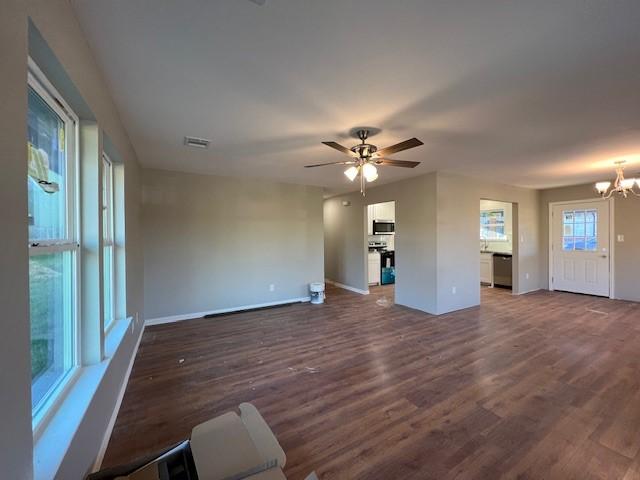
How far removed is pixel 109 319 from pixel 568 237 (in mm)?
8352

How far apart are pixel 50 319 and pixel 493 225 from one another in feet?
28.0

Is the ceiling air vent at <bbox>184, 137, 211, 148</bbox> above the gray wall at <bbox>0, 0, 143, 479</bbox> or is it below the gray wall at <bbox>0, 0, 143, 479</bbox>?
above

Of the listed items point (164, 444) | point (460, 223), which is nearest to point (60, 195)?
point (164, 444)

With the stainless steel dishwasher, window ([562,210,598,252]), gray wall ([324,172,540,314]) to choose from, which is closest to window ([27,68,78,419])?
gray wall ([324,172,540,314])

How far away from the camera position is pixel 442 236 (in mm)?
4566

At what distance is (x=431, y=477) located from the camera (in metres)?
1.56

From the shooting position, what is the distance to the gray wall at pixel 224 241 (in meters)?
4.32

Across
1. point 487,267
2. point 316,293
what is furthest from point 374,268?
point 487,267

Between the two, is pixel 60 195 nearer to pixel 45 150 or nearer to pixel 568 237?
pixel 45 150

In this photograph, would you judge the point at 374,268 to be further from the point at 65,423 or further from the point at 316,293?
the point at 65,423

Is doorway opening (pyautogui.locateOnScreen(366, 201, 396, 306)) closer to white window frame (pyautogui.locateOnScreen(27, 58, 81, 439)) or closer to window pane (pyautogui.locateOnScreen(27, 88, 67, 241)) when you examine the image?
white window frame (pyautogui.locateOnScreen(27, 58, 81, 439))

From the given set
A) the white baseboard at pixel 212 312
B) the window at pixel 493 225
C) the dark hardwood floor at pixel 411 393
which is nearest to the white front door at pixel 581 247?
the window at pixel 493 225

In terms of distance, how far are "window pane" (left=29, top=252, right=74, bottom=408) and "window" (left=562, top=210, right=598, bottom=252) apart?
325 inches

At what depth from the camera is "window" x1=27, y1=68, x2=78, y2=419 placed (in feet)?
4.02
